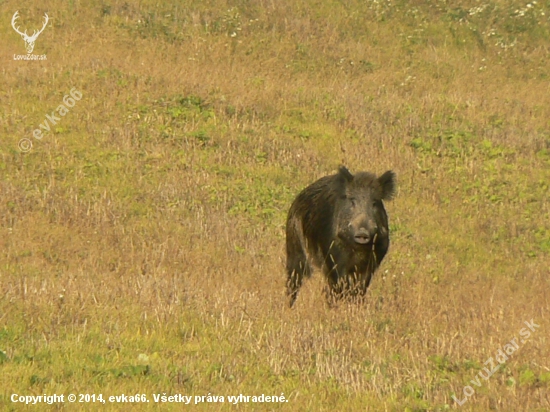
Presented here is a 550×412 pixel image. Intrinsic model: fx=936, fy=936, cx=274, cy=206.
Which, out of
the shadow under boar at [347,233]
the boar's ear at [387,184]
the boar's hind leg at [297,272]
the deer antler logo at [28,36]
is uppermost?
the deer antler logo at [28,36]

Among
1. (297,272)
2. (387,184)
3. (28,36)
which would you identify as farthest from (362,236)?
(28,36)

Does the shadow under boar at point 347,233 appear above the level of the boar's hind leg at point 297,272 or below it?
above

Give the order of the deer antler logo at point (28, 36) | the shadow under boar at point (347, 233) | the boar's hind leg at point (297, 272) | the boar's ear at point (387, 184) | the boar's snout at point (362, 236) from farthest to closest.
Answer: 1. the deer antler logo at point (28, 36)
2. the boar's hind leg at point (297, 272)
3. the boar's ear at point (387, 184)
4. the shadow under boar at point (347, 233)
5. the boar's snout at point (362, 236)

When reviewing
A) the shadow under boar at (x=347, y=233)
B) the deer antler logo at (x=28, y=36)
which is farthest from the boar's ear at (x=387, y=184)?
the deer antler logo at (x=28, y=36)

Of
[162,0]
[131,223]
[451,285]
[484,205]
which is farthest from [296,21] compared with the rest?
[451,285]

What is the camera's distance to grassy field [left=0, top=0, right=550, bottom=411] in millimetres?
6637

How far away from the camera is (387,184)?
984 centimetres

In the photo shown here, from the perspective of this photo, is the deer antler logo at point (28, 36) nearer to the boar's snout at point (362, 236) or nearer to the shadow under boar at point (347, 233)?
the shadow under boar at point (347, 233)

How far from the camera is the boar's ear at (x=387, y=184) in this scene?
9.78 meters

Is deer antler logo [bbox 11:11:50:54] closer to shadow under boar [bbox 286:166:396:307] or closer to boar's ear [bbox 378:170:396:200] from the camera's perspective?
shadow under boar [bbox 286:166:396:307]

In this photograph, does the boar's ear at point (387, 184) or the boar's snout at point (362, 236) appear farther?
the boar's ear at point (387, 184)

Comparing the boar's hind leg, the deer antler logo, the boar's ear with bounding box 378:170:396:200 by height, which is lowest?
the boar's hind leg

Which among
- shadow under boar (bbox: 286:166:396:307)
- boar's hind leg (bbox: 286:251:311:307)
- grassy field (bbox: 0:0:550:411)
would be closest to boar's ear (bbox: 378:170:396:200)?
shadow under boar (bbox: 286:166:396:307)

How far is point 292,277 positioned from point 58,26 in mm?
12841
